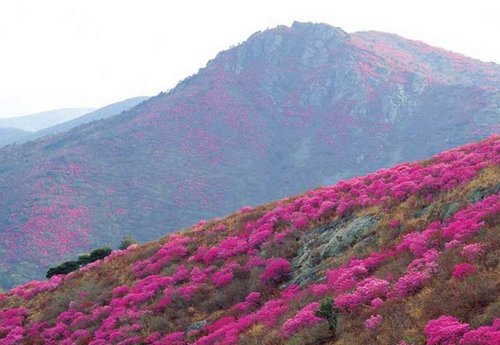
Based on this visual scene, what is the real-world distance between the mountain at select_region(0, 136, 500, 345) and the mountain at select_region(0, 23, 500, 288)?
8897 centimetres

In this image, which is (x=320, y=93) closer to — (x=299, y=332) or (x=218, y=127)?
(x=218, y=127)

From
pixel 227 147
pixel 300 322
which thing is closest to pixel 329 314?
pixel 300 322

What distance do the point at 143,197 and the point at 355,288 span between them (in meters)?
131

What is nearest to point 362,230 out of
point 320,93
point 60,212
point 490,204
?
point 490,204

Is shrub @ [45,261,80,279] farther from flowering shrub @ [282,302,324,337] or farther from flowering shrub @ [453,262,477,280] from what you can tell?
flowering shrub @ [453,262,477,280]

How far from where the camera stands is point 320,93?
18238cm

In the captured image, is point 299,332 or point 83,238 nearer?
point 299,332

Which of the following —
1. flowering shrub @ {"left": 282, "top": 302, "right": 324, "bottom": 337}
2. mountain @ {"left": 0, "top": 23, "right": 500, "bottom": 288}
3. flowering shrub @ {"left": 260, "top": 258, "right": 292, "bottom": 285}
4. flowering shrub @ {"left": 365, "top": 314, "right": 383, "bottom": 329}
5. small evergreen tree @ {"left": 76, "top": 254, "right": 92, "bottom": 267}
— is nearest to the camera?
flowering shrub @ {"left": 365, "top": 314, "right": 383, "bottom": 329}

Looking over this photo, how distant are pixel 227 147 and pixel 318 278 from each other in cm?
15116

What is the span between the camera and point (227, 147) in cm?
16700

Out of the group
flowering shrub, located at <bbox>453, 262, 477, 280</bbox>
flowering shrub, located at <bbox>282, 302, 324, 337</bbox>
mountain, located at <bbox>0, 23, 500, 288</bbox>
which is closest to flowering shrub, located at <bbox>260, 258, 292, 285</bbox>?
flowering shrub, located at <bbox>282, 302, 324, 337</bbox>

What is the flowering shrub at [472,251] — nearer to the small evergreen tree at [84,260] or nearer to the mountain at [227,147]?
the small evergreen tree at [84,260]

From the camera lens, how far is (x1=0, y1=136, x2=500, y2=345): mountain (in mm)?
10906

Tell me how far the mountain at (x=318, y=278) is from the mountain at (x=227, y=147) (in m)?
89.0
